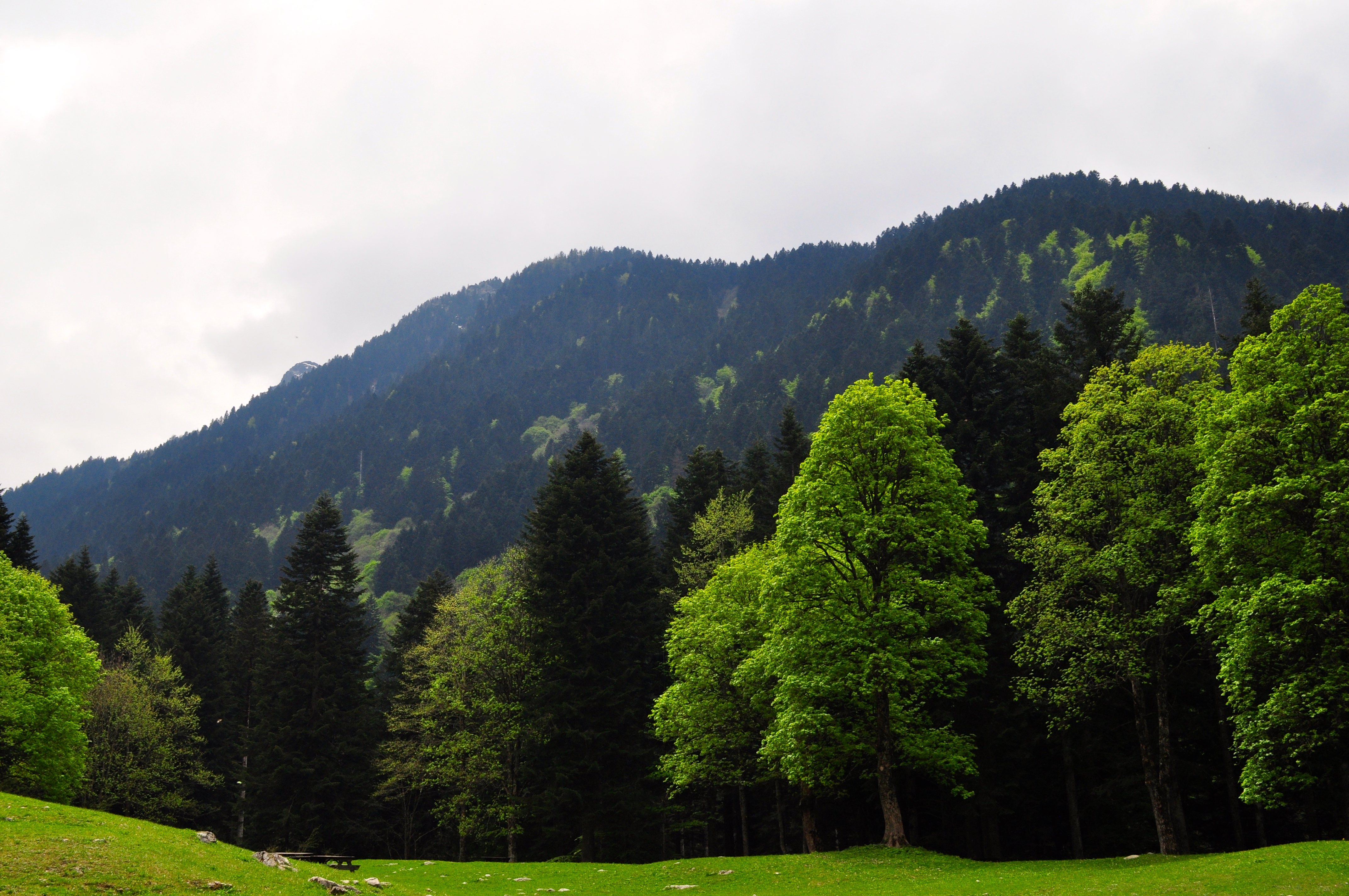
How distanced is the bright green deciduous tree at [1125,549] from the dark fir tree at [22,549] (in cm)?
6489

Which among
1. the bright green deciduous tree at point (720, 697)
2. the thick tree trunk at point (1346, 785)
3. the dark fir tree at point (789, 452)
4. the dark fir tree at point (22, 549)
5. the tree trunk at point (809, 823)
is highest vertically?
the dark fir tree at point (789, 452)

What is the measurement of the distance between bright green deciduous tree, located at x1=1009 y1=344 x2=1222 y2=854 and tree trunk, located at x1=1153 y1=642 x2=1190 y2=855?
63 millimetres

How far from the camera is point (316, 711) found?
54125mm

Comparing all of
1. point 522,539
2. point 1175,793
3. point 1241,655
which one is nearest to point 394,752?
point 522,539

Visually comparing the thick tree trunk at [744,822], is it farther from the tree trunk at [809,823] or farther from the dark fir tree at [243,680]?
the dark fir tree at [243,680]

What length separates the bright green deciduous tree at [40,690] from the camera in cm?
4041

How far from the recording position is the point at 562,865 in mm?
34375

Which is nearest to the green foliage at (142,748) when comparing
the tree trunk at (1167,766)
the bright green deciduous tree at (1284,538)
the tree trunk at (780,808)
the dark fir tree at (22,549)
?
the dark fir tree at (22,549)

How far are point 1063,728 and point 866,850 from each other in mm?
9029

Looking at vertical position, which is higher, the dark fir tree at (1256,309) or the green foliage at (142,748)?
the dark fir tree at (1256,309)

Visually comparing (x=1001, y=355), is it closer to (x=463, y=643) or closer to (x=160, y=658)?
(x=463, y=643)

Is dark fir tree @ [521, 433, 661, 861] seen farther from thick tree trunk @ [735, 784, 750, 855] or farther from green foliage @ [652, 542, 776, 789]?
thick tree trunk @ [735, 784, 750, 855]

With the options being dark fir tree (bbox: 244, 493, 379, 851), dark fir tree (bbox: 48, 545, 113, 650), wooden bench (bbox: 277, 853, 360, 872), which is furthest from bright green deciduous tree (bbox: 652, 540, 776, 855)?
dark fir tree (bbox: 48, 545, 113, 650)

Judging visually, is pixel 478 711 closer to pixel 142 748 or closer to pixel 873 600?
pixel 873 600
